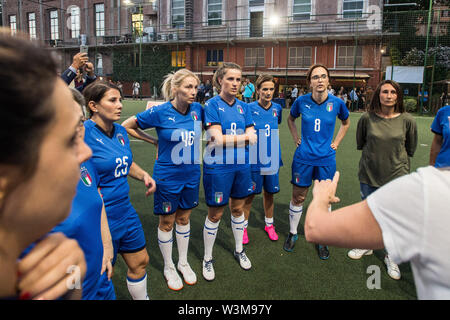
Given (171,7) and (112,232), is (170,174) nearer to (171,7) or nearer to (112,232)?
(112,232)

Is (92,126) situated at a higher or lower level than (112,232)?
higher

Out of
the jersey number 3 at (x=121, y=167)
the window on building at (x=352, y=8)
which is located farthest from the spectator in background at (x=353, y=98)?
the jersey number 3 at (x=121, y=167)

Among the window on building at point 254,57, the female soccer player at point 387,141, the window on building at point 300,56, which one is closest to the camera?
the female soccer player at point 387,141

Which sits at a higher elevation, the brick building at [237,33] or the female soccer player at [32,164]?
the brick building at [237,33]

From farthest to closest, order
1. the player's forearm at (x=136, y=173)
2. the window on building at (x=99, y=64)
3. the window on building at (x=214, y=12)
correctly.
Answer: the window on building at (x=99, y=64), the window on building at (x=214, y=12), the player's forearm at (x=136, y=173)

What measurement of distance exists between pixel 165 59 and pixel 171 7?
6.49 metres

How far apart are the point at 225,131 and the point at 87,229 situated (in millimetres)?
2682

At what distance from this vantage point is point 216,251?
466cm

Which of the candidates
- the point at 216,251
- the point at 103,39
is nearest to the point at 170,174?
the point at 216,251

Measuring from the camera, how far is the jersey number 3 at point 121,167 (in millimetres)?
2922

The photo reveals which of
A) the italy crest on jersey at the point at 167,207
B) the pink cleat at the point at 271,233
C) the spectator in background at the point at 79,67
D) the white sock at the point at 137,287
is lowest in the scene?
the pink cleat at the point at 271,233

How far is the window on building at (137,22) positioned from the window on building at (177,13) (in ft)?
16.0

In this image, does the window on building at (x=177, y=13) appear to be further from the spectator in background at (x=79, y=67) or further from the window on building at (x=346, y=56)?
the spectator in background at (x=79, y=67)

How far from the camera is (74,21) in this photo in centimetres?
4562
